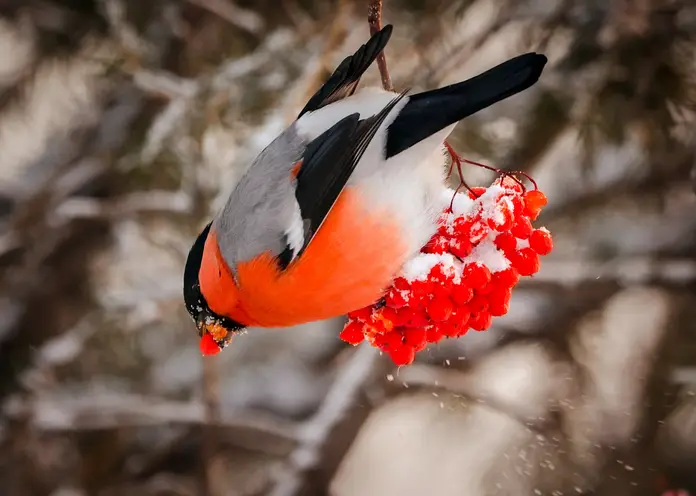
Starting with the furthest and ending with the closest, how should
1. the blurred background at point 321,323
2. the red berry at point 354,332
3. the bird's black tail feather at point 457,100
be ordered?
the blurred background at point 321,323, the red berry at point 354,332, the bird's black tail feather at point 457,100

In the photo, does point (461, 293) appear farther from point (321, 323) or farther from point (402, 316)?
point (321, 323)

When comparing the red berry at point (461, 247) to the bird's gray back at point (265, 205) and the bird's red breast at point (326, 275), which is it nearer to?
the bird's red breast at point (326, 275)

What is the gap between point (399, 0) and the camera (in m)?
1.10

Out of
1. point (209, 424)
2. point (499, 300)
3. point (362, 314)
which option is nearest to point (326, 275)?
point (362, 314)

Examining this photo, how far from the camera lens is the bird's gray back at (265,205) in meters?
0.61

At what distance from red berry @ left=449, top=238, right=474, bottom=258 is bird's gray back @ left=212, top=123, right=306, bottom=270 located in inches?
5.9

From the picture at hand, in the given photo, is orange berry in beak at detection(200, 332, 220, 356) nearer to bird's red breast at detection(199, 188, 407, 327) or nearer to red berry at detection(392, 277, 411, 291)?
bird's red breast at detection(199, 188, 407, 327)

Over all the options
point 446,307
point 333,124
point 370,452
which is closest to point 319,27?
point 333,124

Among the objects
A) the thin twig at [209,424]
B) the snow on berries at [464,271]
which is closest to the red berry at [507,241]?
the snow on berries at [464,271]

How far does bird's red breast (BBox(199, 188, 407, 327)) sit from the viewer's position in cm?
57

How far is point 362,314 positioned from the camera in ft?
1.97

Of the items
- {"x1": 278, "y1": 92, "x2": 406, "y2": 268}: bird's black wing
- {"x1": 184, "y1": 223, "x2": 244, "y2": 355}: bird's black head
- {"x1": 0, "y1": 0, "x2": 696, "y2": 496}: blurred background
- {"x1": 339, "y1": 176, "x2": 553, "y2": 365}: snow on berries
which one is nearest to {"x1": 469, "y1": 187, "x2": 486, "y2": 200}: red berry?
{"x1": 339, "y1": 176, "x2": 553, "y2": 365}: snow on berries

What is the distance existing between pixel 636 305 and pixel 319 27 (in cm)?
89

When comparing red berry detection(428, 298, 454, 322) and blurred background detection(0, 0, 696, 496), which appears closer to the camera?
red berry detection(428, 298, 454, 322)
